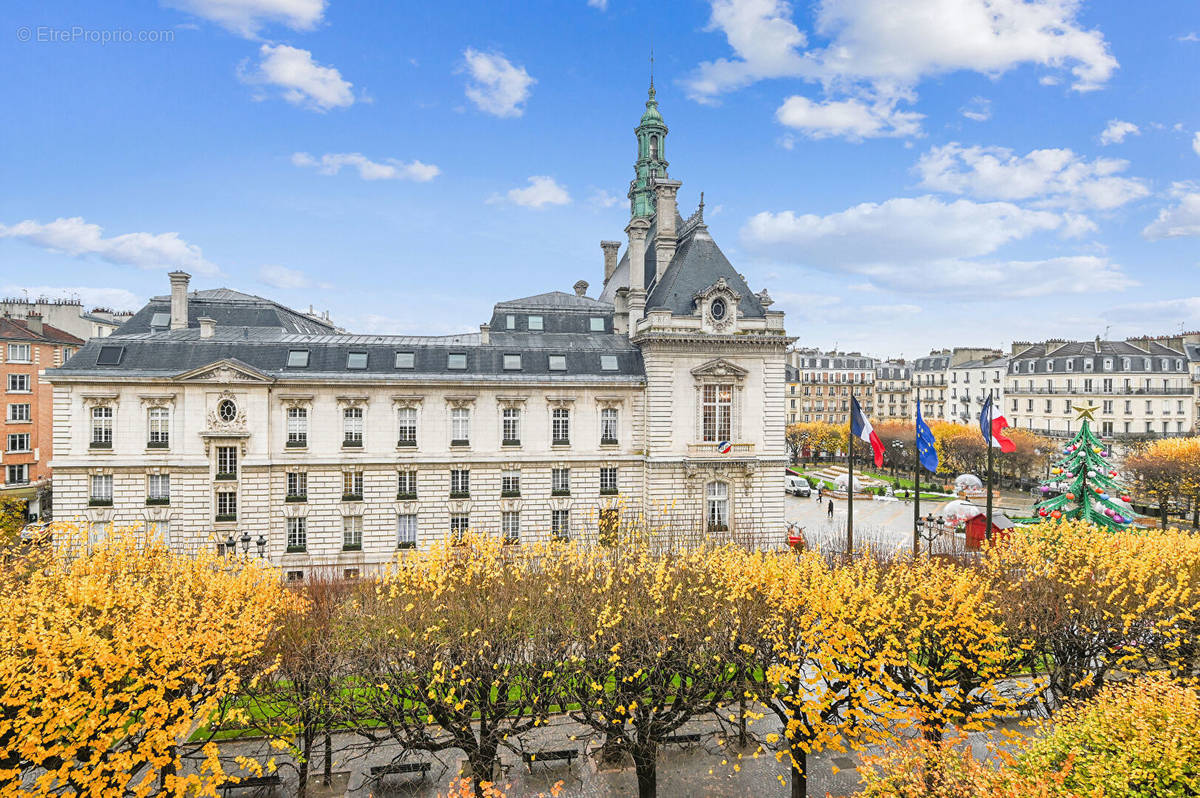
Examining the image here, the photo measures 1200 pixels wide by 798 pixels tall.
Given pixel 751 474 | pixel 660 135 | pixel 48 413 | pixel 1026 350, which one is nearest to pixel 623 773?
pixel 751 474

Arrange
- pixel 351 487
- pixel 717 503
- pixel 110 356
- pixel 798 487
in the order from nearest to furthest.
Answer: pixel 110 356 < pixel 351 487 < pixel 717 503 < pixel 798 487

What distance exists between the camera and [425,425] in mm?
38844

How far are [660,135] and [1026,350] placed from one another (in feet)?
247

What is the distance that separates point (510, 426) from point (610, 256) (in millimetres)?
25009

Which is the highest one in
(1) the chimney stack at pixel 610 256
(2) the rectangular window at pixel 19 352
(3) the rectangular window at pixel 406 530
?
(1) the chimney stack at pixel 610 256

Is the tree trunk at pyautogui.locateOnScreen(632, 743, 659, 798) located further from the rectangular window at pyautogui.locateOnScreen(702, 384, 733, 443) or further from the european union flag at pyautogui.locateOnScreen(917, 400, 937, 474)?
the rectangular window at pyautogui.locateOnScreen(702, 384, 733, 443)

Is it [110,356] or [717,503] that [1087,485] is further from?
[110,356]

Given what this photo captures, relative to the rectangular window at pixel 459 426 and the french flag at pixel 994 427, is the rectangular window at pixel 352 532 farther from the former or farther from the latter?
the french flag at pixel 994 427

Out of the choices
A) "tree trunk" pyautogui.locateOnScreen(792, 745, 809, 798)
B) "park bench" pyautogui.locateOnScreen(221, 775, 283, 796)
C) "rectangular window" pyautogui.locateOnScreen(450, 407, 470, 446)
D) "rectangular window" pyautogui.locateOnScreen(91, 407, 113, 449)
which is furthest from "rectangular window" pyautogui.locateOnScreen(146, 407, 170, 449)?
"tree trunk" pyautogui.locateOnScreen(792, 745, 809, 798)

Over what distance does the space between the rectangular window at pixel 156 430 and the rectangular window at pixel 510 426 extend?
1830 cm

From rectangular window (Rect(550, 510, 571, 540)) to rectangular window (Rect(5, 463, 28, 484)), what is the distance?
155 ft

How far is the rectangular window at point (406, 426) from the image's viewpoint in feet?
127

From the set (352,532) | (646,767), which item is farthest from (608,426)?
(646,767)

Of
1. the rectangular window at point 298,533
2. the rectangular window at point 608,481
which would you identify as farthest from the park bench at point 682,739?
the rectangular window at point 298,533
